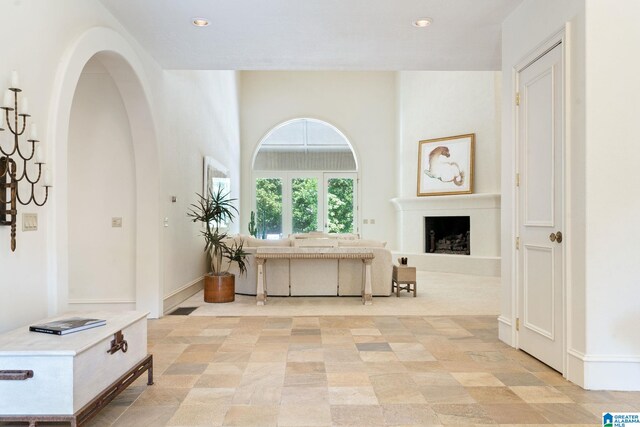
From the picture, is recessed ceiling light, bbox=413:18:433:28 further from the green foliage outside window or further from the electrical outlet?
the green foliage outside window

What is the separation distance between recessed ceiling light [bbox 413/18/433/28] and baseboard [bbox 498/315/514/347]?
8.90 feet

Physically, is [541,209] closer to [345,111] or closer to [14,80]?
[14,80]

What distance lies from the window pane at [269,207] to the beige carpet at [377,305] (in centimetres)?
542

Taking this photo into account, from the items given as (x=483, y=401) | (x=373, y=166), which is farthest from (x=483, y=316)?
(x=373, y=166)

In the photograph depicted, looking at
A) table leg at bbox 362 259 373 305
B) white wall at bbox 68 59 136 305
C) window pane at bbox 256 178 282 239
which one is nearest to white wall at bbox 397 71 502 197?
window pane at bbox 256 178 282 239

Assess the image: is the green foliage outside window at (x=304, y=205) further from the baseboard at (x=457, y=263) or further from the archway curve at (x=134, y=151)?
the archway curve at (x=134, y=151)

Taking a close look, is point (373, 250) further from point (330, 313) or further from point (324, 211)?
point (324, 211)

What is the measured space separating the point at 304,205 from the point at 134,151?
24.4 ft

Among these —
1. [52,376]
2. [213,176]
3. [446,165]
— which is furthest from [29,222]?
[446,165]

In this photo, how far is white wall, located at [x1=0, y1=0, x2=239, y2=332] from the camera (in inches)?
97.8

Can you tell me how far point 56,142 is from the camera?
113 inches

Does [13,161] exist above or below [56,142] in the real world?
below

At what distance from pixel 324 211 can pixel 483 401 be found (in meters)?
9.37

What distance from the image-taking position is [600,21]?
2.74 meters
